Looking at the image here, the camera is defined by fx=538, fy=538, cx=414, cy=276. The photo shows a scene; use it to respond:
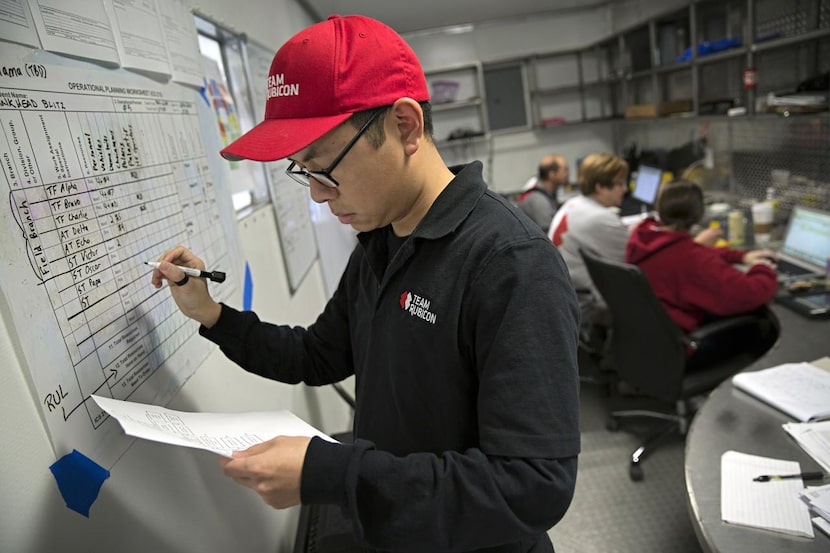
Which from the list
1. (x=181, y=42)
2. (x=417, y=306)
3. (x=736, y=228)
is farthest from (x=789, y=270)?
(x=181, y=42)

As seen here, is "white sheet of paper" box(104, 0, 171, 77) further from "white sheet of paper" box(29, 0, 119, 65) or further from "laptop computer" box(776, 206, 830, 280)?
"laptop computer" box(776, 206, 830, 280)

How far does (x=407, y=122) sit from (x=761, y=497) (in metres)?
1.01

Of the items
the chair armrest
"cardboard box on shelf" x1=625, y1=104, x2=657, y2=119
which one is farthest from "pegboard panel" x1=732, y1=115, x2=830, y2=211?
the chair armrest

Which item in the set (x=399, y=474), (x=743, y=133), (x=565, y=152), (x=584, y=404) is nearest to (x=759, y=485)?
(x=399, y=474)

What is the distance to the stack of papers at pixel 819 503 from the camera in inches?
37.9

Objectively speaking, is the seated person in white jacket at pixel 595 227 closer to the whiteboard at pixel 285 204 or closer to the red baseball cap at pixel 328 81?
the whiteboard at pixel 285 204

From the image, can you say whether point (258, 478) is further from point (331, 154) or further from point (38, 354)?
point (331, 154)

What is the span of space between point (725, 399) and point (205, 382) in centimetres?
131

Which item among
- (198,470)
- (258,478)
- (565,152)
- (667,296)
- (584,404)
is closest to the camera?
(258,478)

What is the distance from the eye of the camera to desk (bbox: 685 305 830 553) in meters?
0.97

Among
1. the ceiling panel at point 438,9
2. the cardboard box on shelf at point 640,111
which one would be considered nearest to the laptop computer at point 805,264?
the cardboard box on shelf at point 640,111

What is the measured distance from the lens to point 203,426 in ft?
2.52

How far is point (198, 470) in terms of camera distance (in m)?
1.06

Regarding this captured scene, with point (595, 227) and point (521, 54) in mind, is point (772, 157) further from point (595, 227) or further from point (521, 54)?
point (521, 54)
